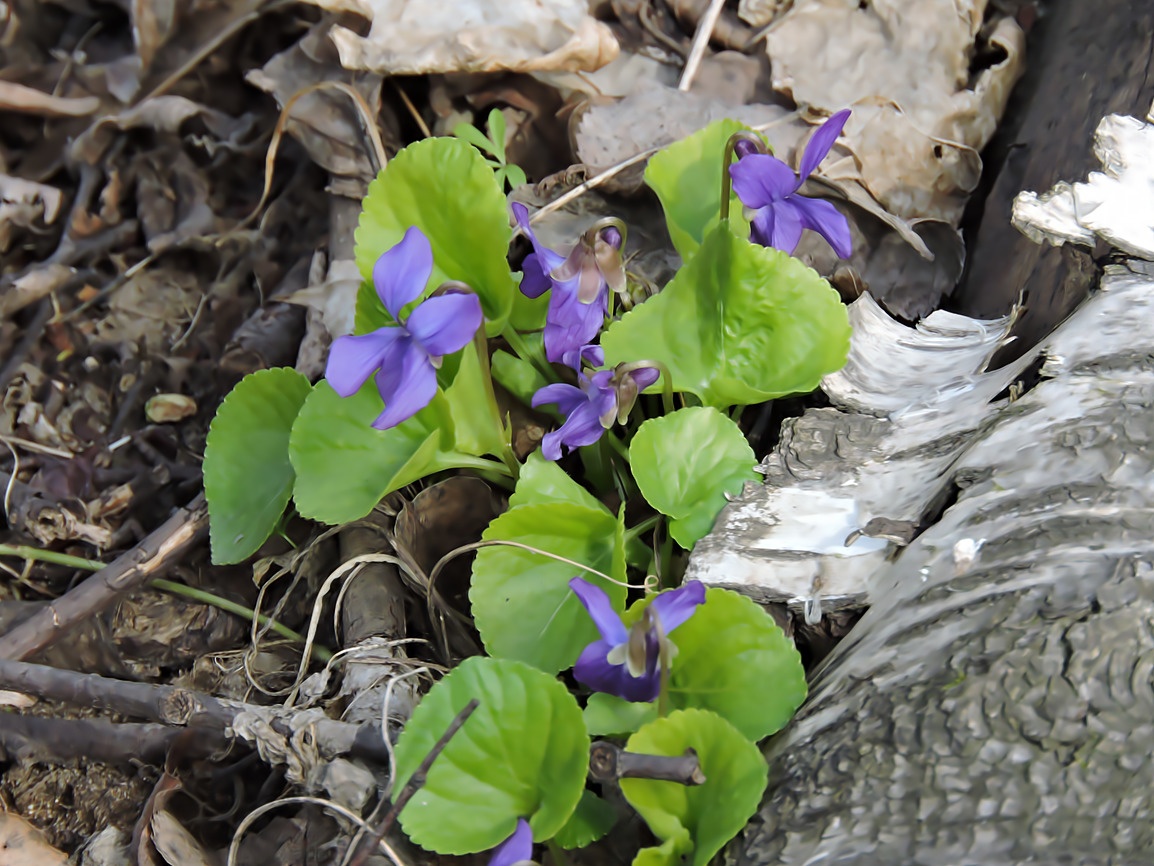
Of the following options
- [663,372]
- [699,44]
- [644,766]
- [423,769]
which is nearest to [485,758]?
[423,769]

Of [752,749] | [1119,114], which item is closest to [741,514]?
[752,749]

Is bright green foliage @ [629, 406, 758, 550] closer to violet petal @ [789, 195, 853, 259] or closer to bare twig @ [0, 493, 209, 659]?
violet petal @ [789, 195, 853, 259]

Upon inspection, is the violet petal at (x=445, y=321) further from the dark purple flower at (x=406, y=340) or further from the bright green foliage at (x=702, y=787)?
the bright green foliage at (x=702, y=787)

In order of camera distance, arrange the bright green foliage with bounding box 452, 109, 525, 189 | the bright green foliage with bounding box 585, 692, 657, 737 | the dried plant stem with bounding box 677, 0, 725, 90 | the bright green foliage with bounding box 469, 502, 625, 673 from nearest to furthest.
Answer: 1. the bright green foliage with bounding box 585, 692, 657, 737
2. the bright green foliage with bounding box 469, 502, 625, 673
3. the bright green foliage with bounding box 452, 109, 525, 189
4. the dried plant stem with bounding box 677, 0, 725, 90

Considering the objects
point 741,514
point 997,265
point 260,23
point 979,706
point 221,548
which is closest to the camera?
point 979,706

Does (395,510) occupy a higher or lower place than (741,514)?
lower

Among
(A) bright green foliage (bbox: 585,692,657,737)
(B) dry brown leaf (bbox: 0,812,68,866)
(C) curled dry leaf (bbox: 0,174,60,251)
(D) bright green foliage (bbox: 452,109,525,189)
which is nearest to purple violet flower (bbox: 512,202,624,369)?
(D) bright green foliage (bbox: 452,109,525,189)

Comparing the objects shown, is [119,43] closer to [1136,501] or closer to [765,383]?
[765,383]
